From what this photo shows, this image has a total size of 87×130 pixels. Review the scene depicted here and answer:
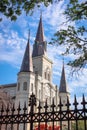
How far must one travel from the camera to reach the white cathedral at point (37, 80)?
48094mm

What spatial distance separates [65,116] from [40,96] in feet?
166

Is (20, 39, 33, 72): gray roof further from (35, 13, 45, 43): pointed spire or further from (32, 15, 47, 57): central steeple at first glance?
(35, 13, 45, 43): pointed spire

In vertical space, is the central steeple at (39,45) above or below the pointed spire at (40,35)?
below

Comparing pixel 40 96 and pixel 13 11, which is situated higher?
pixel 40 96

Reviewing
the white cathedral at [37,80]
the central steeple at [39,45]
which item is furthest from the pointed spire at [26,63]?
the central steeple at [39,45]

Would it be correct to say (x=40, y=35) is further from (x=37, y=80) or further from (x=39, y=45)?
(x=37, y=80)

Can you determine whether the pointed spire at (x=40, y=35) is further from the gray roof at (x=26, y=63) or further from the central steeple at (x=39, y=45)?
the gray roof at (x=26, y=63)

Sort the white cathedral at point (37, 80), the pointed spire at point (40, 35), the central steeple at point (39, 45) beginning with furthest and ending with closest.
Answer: the pointed spire at point (40, 35)
the central steeple at point (39, 45)
the white cathedral at point (37, 80)

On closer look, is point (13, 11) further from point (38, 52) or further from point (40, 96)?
point (38, 52)

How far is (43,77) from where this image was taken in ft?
197

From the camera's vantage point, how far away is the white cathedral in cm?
4809


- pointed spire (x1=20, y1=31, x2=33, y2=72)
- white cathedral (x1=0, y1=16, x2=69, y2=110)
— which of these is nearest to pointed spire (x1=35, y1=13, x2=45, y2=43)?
white cathedral (x1=0, y1=16, x2=69, y2=110)

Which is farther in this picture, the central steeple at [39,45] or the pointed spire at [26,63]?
the central steeple at [39,45]

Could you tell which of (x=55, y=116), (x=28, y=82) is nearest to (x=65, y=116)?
(x=55, y=116)
